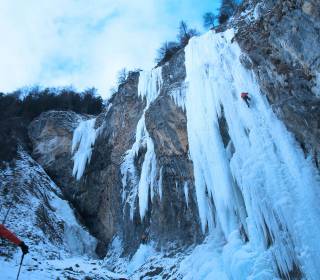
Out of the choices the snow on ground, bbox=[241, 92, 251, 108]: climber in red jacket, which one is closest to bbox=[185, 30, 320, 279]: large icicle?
bbox=[241, 92, 251, 108]: climber in red jacket

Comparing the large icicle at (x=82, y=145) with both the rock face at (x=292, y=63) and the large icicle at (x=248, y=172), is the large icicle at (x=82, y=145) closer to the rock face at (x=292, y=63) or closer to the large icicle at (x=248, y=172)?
the large icicle at (x=248, y=172)

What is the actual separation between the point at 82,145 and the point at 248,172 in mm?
14155

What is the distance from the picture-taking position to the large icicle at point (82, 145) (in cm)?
2225

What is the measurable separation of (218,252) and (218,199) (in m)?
1.62

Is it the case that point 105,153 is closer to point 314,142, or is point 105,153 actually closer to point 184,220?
point 184,220

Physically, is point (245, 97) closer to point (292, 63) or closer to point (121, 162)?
point (292, 63)

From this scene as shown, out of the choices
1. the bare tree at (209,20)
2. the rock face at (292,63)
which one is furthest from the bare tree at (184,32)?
the rock face at (292,63)

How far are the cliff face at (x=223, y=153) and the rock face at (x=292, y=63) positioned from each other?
0.10 ft

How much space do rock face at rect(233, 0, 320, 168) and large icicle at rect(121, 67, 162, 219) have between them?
624cm

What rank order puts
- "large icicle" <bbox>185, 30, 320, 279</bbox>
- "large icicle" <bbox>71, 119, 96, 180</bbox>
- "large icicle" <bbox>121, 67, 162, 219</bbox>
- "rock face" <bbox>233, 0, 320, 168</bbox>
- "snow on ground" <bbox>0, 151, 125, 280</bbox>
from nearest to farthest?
"large icicle" <bbox>185, 30, 320, 279</bbox>
"rock face" <bbox>233, 0, 320, 168</bbox>
"snow on ground" <bbox>0, 151, 125, 280</bbox>
"large icicle" <bbox>121, 67, 162, 219</bbox>
"large icicle" <bbox>71, 119, 96, 180</bbox>

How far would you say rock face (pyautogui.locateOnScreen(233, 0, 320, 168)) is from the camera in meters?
10.3

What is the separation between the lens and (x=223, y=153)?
41.7 feet

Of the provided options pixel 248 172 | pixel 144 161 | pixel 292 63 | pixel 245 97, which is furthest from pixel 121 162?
pixel 292 63

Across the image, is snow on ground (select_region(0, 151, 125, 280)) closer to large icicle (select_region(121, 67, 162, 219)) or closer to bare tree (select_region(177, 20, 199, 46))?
large icicle (select_region(121, 67, 162, 219))
